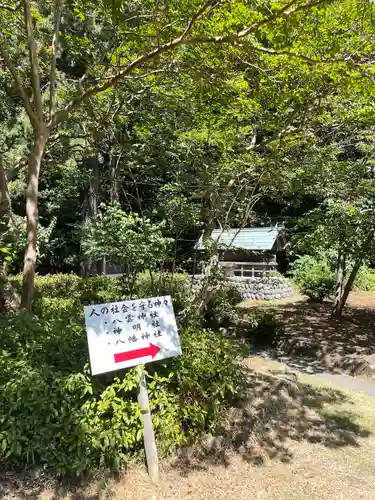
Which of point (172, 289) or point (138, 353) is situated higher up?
point (138, 353)

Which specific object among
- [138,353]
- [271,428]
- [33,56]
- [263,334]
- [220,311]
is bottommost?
[263,334]

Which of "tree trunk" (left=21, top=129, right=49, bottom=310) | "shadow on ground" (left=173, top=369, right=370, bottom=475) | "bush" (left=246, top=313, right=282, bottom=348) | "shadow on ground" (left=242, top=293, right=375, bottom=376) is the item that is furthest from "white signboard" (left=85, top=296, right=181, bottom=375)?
"bush" (left=246, top=313, right=282, bottom=348)

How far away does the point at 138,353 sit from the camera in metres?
2.97

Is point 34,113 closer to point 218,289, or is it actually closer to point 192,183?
point 192,183

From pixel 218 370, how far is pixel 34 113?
361cm

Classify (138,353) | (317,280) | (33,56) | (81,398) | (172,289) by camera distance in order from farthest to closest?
(317,280) < (172,289) < (33,56) < (138,353) < (81,398)

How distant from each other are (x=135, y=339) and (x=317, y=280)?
40.3 feet

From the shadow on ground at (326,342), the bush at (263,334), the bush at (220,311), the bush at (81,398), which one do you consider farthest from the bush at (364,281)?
the bush at (81,398)

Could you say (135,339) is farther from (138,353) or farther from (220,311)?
(220,311)

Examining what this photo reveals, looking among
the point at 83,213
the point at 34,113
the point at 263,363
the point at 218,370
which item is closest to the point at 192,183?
the point at 34,113

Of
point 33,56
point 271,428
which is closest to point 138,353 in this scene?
point 271,428

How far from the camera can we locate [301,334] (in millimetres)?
8789

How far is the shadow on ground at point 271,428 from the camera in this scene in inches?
126

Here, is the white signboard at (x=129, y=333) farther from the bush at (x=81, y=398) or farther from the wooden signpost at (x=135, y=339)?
the bush at (x=81, y=398)
